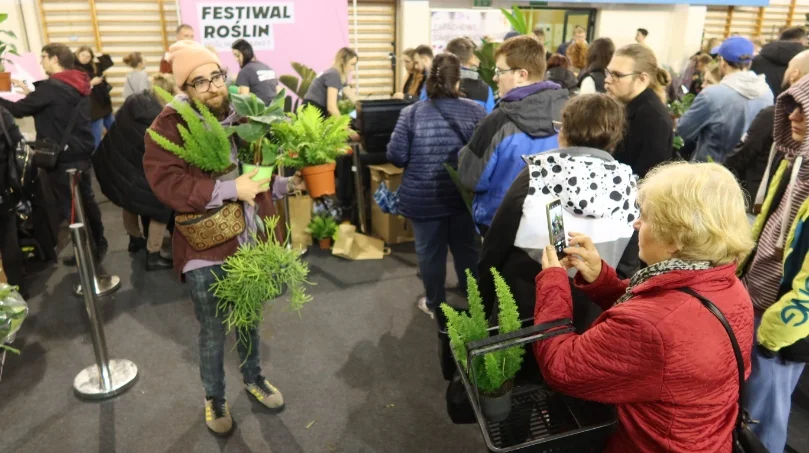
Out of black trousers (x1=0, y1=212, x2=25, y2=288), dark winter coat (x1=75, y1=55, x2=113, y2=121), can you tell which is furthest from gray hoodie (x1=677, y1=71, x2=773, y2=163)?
dark winter coat (x1=75, y1=55, x2=113, y2=121)

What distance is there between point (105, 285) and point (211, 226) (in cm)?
226

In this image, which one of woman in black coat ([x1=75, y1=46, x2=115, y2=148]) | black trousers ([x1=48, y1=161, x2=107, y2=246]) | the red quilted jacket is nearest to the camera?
the red quilted jacket

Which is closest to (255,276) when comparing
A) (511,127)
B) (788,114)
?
(511,127)

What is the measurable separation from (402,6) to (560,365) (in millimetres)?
7747

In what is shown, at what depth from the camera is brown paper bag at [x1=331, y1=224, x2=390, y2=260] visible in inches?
170

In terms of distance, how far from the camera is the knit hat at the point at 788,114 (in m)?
1.76

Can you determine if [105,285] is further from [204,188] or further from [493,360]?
[493,360]

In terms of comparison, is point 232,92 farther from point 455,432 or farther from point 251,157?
point 455,432

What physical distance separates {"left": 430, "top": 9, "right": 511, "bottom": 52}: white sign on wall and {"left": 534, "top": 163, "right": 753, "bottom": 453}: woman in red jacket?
7.52 meters

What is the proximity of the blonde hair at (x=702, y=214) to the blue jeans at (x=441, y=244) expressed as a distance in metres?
1.95

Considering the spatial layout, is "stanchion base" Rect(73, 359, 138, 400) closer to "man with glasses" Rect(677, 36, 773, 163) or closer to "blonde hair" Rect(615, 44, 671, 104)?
"blonde hair" Rect(615, 44, 671, 104)

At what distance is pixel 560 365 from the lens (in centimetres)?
123

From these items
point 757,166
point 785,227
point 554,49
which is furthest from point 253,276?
point 554,49

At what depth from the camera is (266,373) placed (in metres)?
2.91
